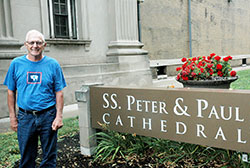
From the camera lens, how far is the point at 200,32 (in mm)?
18281

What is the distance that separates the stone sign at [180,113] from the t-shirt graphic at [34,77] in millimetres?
1159

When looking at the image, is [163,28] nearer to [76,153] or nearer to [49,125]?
[76,153]

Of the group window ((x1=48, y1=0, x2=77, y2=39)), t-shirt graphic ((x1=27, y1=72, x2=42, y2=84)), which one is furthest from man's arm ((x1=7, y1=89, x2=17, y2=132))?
window ((x1=48, y1=0, x2=77, y2=39))

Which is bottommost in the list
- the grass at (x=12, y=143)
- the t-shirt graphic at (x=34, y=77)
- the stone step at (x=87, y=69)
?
the grass at (x=12, y=143)

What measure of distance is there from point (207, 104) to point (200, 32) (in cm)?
1659

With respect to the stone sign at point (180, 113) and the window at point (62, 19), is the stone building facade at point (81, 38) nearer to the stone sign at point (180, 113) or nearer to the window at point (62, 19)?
the window at point (62, 19)

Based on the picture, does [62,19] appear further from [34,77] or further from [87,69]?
[34,77]

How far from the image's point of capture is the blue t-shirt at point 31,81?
2650 millimetres

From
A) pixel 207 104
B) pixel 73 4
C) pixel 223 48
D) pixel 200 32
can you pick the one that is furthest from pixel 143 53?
pixel 223 48

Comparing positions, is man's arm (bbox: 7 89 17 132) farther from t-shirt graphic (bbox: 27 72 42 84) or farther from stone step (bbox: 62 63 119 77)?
stone step (bbox: 62 63 119 77)

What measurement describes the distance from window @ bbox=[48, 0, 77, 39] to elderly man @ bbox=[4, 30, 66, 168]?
215 inches

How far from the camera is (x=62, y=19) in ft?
27.2

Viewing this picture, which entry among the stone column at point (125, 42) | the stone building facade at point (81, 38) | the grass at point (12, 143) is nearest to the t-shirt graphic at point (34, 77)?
the grass at point (12, 143)

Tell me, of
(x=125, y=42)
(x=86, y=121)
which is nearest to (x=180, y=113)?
(x=86, y=121)
